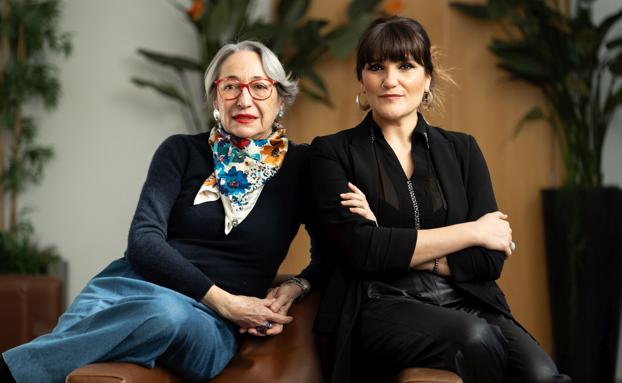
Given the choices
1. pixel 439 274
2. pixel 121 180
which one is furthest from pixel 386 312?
pixel 121 180

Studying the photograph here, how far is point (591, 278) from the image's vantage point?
12.9 ft

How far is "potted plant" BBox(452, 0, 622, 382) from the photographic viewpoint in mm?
3924

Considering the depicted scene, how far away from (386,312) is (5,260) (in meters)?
2.96

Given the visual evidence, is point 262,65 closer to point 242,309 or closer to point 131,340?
point 242,309

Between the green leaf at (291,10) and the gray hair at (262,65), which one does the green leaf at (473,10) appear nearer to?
the green leaf at (291,10)

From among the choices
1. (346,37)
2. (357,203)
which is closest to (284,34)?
(346,37)

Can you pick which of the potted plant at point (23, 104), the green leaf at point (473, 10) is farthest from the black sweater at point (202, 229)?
the potted plant at point (23, 104)

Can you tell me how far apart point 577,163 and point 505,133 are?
1.40ft

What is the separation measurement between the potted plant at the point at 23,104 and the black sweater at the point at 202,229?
7.66 feet

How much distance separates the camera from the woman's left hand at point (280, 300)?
2211 millimetres

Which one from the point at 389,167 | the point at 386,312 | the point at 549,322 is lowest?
the point at 549,322

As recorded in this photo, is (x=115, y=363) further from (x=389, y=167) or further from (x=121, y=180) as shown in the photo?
(x=121, y=180)

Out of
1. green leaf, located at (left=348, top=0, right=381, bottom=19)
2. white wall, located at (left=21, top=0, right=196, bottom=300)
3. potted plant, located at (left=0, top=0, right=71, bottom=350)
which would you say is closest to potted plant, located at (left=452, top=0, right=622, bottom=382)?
green leaf, located at (left=348, top=0, right=381, bottom=19)

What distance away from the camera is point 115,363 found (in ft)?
6.27
